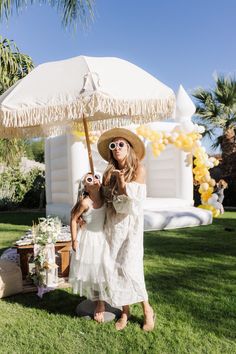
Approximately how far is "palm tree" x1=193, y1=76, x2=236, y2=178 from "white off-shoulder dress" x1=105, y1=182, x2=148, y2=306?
11.7 meters

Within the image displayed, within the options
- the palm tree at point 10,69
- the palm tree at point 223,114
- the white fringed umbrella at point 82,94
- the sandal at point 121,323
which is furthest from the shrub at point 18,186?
the sandal at point 121,323

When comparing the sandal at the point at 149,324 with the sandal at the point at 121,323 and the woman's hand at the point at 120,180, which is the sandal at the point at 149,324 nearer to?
the sandal at the point at 121,323

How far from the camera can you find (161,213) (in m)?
8.29

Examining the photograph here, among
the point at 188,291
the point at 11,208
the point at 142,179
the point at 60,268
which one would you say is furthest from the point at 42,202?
the point at 142,179

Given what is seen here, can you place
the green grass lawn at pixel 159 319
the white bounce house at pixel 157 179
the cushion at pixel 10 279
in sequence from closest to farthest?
the green grass lawn at pixel 159 319 < the cushion at pixel 10 279 < the white bounce house at pixel 157 179

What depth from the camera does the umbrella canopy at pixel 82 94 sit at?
309 cm

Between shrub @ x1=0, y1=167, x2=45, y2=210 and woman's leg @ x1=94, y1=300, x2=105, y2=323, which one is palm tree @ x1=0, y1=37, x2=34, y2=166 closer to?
shrub @ x1=0, y1=167, x2=45, y2=210

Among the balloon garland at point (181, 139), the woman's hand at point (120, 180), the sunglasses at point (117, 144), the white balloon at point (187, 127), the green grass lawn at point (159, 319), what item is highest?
the white balloon at point (187, 127)

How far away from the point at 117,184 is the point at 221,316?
156 cm

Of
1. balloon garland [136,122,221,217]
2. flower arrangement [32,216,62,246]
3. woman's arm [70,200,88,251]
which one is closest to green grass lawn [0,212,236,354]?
flower arrangement [32,216,62,246]

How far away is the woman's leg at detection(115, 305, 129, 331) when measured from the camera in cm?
310

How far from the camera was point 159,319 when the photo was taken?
10.8 feet

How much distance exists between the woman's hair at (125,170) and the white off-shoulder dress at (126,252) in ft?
0.38

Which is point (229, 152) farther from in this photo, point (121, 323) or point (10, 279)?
point (121, 323)
